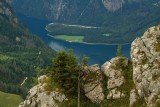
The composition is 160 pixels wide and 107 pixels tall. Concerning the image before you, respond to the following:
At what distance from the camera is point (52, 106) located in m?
88.8

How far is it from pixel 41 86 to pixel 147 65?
24.8 meters

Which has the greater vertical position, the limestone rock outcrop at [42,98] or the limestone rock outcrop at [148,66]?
the limestone rock outcrop at [148,66]

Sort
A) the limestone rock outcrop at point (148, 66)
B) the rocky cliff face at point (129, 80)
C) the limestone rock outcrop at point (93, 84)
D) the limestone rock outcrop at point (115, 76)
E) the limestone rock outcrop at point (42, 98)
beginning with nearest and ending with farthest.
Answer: the limestone rock outcrop at point (148, 66) → the rocky cliff face at point (129, 80) → the limestone rock outcrop at point (115, 76) → the limestone rock outcrop at point (93, 84) → the limestone rock outcrop at point (42, 98)

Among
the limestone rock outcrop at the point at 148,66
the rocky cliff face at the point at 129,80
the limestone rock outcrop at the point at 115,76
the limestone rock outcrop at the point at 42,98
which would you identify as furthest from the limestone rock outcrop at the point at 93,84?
the limestone rock outcrop at the point at 148,66

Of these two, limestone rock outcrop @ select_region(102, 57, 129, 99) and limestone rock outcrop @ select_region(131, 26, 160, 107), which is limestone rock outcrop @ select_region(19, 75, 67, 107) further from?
limestone rock outcrop @ select_region(131, 26, 160, 107)

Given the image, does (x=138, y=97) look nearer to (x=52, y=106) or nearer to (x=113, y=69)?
(x=113, y=69)

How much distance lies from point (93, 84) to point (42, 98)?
1137 centimetres

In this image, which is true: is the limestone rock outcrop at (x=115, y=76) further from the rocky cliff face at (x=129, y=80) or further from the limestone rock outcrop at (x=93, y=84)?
the limestone rock outcrop at (x=93, y=84)

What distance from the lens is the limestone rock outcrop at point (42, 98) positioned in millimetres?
89188

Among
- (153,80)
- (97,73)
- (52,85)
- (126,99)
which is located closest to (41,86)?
(52,85)

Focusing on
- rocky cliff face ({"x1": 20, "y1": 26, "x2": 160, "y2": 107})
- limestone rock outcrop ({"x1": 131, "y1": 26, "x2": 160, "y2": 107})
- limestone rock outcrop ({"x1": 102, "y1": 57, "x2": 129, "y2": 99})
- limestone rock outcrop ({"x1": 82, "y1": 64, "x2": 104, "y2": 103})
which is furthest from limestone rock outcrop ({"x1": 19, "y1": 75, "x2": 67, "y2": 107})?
limestone rock outcrop ({"x1": 131, "y1": 26, "x2": 160, "y2": 107})

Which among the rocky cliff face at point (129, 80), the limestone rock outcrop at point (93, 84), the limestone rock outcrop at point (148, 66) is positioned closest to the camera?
the limestone rock outcrop at point (148, 66)

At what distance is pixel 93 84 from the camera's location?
3506 inches

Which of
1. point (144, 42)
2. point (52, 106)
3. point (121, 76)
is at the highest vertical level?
point (144, 42)
